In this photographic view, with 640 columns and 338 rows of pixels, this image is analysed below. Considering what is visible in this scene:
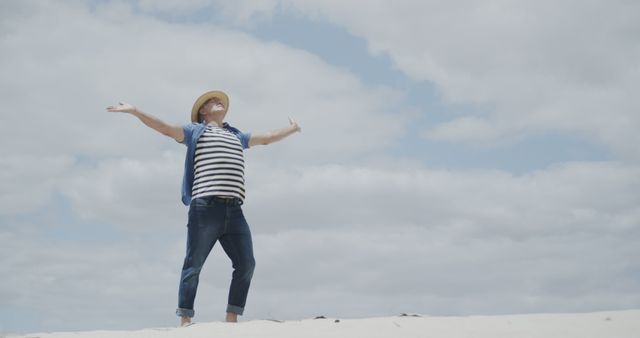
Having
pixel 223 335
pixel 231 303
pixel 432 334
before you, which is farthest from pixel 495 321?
pixel 231 303

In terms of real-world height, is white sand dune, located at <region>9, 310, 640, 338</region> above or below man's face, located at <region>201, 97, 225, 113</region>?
below

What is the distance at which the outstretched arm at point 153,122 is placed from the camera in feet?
24.2

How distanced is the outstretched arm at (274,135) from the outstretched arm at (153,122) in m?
0.85

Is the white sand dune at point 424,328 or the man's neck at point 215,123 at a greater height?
the man's neck at point 215,123

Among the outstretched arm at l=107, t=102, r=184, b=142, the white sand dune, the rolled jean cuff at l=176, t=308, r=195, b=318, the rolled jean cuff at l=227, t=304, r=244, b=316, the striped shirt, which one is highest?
the outstretched arm at l=107, t=102, r=184, b=142

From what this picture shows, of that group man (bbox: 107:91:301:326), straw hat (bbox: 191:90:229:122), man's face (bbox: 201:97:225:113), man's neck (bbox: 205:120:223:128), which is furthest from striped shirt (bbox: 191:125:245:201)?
straw hat (bbox: 191:90:229:122)

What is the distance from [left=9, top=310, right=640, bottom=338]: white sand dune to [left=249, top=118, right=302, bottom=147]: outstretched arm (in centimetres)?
262

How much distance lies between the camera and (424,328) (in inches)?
223

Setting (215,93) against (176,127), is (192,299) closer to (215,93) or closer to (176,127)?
(176,127)

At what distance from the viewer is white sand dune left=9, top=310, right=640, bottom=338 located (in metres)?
5.46

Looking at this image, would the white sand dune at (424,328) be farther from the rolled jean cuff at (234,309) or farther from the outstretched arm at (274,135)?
the outstretched arm at (274,135)

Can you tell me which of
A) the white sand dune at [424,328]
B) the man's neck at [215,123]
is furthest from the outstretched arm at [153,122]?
the white sand dune at [424,328]

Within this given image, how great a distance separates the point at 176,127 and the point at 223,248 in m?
1.24

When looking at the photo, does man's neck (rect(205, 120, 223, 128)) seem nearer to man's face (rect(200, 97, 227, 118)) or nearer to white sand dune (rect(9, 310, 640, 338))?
man's face (rect(200, 97, 227, 118))
